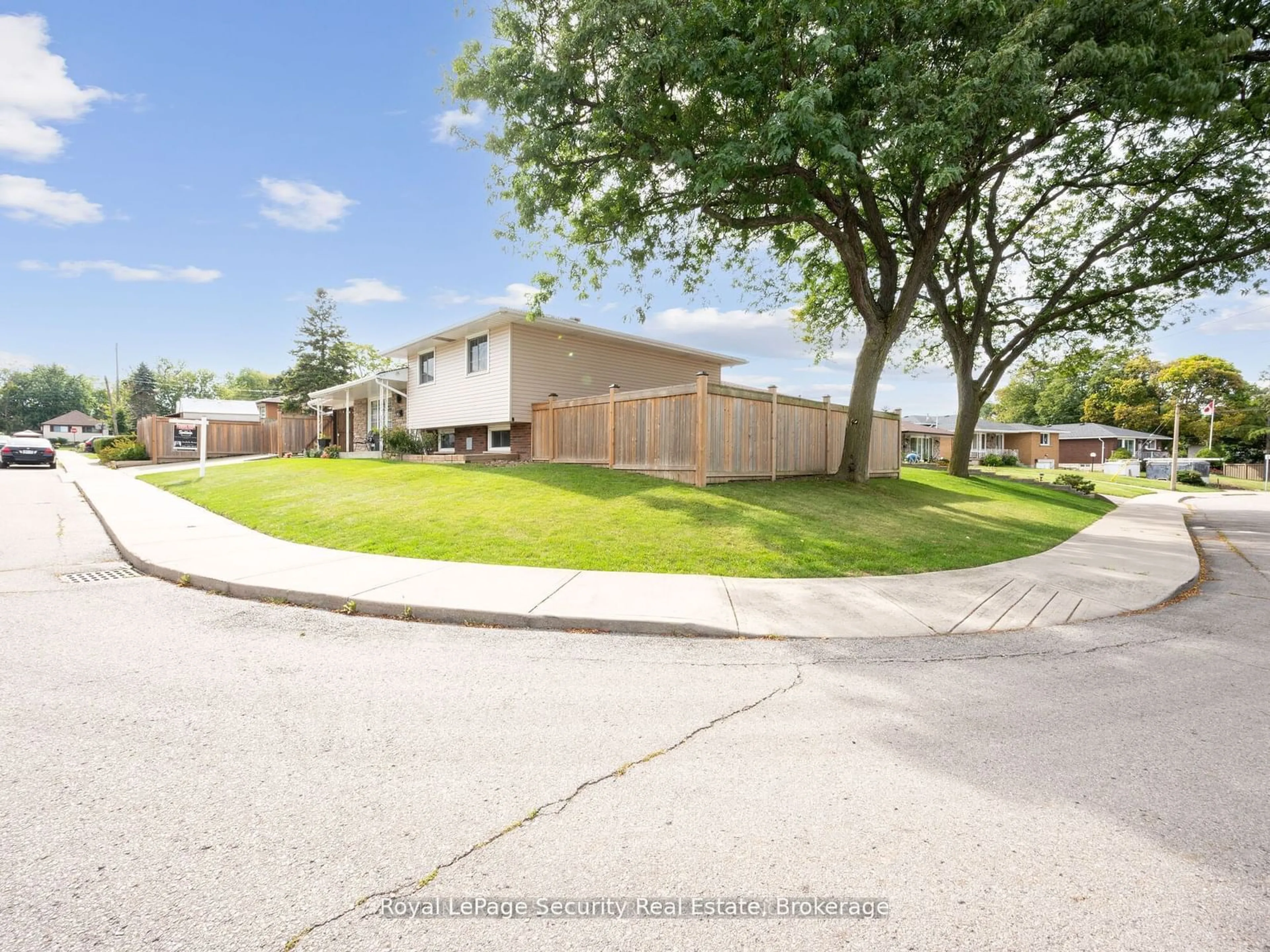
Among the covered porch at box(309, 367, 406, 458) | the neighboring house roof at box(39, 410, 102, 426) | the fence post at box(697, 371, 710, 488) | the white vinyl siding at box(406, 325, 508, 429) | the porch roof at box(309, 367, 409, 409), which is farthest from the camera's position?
the neighboring house roof at box(39, 410, 102, 426)

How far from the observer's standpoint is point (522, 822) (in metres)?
2.21

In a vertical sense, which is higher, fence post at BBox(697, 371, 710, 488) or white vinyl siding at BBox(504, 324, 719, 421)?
white vinyl siding at BBox(504, 324, 719, 421)

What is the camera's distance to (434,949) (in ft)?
5.38

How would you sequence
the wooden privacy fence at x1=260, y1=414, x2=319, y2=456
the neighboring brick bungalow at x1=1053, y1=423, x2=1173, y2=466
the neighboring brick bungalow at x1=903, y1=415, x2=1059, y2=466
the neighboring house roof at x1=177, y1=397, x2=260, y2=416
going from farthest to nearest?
the neighboring brick bungalow at x1=1053, y1=423, x2=1173, y2=466 → the neighboring brick bungalow at x1=903, y1=415, x2=1059, y2=466 → the neighboring house roof at x1=177, y1=397, x2=260, y2=416 → the wooden privacy fence at x1=260, y1=414, x2=319, y2=456

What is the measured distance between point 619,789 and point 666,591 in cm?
324

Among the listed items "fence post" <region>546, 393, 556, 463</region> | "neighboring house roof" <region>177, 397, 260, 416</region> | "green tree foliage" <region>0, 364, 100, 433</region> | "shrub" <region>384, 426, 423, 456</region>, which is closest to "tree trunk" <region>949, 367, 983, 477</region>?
"fence post" <region>546, 393, 556, 463</region>

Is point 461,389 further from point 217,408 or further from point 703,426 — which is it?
point 217,408

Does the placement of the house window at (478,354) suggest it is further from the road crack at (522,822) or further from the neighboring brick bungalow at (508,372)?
the road crack at (522,822)

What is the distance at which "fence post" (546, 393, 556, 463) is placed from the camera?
15328 millimetres

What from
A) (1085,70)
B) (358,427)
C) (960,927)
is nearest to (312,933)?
(960,927)

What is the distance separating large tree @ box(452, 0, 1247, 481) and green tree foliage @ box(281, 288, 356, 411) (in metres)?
36.5

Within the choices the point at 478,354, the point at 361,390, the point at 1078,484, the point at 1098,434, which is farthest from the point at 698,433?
the point at 1098,434

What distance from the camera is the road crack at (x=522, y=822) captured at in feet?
5.65

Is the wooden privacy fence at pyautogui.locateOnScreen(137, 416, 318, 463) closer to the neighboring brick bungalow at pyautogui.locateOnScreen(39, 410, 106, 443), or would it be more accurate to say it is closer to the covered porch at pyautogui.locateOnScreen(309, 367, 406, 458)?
the covered porch at pyautogui.locateOnScreen(309, 367, 406, 458)
